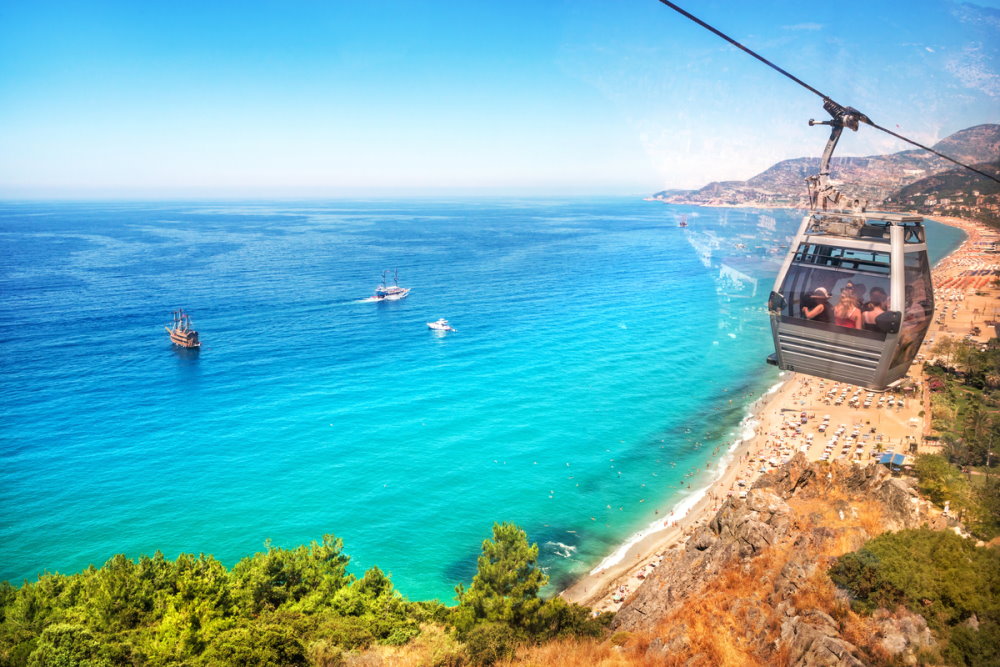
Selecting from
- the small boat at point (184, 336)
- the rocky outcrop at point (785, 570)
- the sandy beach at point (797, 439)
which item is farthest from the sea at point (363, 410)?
the rocky outcrop at point (785, 570)

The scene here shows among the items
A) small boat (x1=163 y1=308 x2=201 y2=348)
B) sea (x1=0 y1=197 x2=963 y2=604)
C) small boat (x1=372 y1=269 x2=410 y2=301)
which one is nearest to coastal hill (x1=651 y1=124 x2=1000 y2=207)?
sea (x1=0 y1=197 x2=963 y2=604)

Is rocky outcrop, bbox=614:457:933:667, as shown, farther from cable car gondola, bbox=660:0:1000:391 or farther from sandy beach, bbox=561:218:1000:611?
sandy beach, bbox=561:218:1000:611

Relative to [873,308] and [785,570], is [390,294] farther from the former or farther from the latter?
[873,308]

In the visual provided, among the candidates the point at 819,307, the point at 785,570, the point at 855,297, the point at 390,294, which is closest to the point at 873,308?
the point at 855,297

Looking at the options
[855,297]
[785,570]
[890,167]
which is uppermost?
[890,167]

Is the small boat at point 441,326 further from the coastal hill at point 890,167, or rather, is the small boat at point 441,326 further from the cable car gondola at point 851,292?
the cable car gondola at point 851,292

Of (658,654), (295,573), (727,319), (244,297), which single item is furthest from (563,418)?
(244,297)
